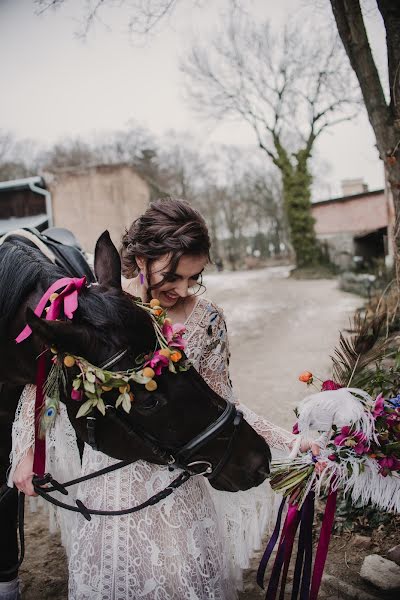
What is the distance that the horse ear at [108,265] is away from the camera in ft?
5.22

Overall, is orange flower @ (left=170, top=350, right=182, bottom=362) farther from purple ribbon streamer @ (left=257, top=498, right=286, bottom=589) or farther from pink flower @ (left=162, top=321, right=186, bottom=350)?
purple ribbon streamer @ (left=257, top=498, right=286, bottom=589)

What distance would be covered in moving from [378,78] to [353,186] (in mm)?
27498

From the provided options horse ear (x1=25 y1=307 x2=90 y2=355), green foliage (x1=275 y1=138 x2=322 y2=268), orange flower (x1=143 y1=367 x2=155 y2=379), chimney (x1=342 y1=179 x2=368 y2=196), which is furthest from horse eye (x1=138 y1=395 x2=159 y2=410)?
chimney (x1=342 y1=179 x2=368 y2=196)

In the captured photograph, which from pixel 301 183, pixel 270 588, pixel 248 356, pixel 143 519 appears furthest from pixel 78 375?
pixel 301 183

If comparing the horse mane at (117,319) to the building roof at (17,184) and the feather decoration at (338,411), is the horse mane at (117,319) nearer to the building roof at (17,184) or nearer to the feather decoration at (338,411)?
the feather decoration at (338,411)

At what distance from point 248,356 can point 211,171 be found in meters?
29.4

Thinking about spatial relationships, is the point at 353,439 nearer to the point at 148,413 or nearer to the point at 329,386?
the point at 329,386

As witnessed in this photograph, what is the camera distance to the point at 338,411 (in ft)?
5.11

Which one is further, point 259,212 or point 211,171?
point 259,212

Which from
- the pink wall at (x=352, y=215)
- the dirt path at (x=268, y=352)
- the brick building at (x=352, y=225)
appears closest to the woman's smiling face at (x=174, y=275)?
the dirt path at (x=268, y=352)

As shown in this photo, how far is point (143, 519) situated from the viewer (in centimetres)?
156

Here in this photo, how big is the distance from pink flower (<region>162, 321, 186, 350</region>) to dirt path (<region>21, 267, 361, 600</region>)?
1.58 m

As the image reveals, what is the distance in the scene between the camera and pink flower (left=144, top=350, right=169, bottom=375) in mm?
1329

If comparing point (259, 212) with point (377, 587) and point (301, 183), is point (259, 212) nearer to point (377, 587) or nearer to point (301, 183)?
point (301, 183)
